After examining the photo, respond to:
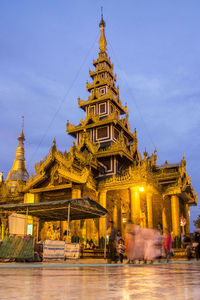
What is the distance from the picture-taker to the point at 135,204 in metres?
25.5

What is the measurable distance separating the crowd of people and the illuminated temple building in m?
8.25

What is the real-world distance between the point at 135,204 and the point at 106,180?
149 inches

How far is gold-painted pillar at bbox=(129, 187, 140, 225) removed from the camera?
24953 millimetres

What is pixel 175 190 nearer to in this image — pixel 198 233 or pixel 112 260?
pixel 198 233

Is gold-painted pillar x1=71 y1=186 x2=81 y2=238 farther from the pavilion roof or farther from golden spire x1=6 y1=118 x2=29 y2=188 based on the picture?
golden spire x1=6 y1=118 x2=29 y2=188

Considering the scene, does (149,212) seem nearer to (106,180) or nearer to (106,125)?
(106,180)

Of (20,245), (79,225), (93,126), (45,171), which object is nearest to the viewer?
(20,245)

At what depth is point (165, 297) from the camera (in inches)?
144

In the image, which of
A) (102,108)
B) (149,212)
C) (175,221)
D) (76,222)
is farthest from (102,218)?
(102,108)

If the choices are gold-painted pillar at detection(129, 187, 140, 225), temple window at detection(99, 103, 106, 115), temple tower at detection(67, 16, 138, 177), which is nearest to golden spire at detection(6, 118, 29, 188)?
temple tower at detection(67, 16, 138, 177)

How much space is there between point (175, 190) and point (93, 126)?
11.8 meters

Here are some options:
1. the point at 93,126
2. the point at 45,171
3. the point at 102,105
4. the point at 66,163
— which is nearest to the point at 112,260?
the point at 66,163

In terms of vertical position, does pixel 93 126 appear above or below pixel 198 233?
above

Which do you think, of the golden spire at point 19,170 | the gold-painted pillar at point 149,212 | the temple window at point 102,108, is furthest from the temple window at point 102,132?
the golden spire at point 19,170
